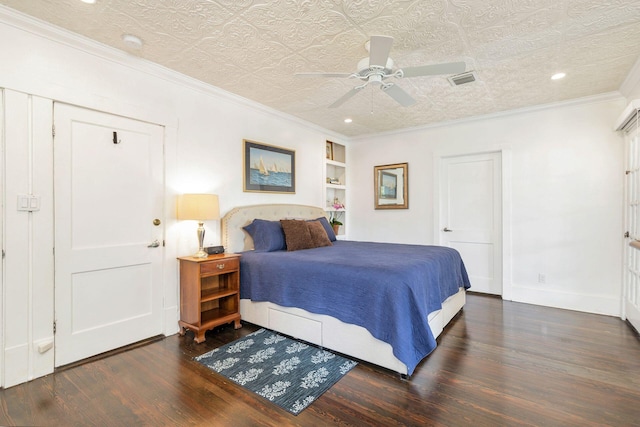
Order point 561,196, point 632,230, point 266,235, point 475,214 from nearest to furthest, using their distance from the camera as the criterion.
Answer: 1. point 632,230
2. point 266,235
3. point 561,196
4. point 475,214

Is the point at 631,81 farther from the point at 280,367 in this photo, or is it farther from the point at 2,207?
the point at 2,207

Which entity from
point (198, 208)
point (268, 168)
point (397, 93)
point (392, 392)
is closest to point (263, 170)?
point (268, 168)

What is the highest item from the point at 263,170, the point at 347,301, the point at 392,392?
the point at 263,170

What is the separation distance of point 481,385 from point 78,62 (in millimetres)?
3932

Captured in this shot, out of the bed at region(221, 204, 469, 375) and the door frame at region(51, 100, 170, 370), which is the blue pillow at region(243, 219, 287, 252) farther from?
the door frame at region(51, 100, 170, 370)

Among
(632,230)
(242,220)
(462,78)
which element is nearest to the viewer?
(462,78)

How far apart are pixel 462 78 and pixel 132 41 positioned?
10.1ft

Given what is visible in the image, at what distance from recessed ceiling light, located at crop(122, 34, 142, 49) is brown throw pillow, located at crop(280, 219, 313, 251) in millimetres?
2234

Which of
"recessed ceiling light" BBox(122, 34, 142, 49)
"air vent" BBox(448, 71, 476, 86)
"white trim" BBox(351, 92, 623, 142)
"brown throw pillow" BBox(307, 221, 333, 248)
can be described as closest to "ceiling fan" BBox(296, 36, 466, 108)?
"air vent" BBox(448, 71, 476, 86)

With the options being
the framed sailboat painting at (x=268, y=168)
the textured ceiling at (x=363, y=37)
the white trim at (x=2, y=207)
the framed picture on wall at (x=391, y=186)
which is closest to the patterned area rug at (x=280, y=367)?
the white trim at (x=2, y=207)

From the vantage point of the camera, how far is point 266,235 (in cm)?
358

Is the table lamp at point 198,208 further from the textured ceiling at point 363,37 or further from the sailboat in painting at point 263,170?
the textured ceiling at point 363,37

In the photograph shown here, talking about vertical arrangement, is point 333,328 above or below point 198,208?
below

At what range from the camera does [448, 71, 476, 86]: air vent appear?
3061mm
